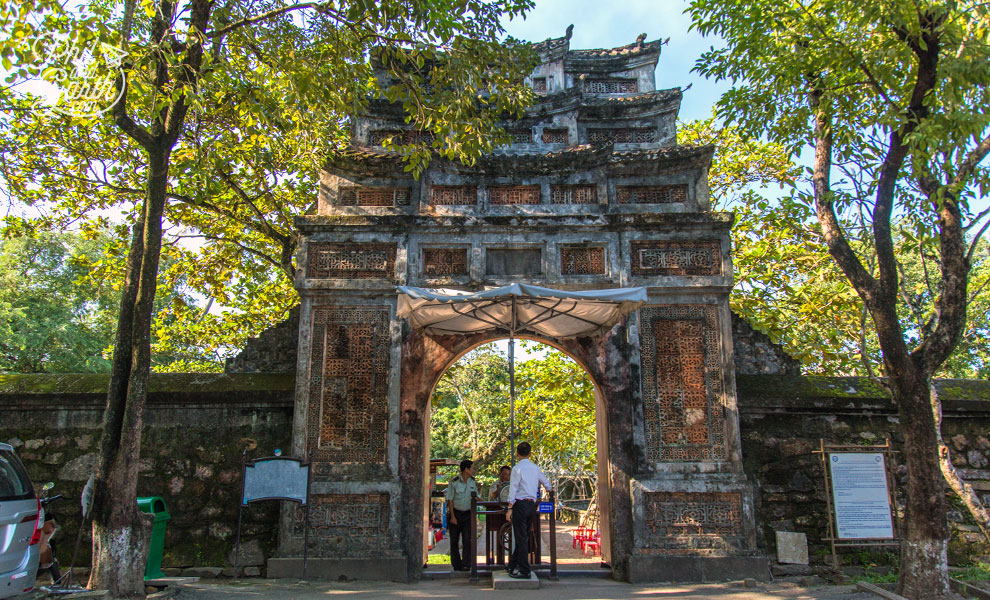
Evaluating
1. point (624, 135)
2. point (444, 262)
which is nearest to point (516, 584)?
point (444, 262)

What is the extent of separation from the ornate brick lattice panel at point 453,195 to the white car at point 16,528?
517 centimetres

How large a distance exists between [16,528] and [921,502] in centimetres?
772

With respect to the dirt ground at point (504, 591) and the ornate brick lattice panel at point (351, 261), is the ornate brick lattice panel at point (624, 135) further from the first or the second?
the dirt ground at point (504, 591)

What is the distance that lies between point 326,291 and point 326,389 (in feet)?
3.94

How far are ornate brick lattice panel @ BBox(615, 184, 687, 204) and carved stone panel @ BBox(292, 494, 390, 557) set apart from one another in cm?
475

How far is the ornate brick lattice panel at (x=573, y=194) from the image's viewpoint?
834 centimetres

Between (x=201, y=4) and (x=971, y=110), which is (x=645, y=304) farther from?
(x=201, y=4)

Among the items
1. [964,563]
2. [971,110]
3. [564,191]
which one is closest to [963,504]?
[964,563]

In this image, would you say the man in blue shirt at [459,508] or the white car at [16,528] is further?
the man in blue shirt at [459,508]

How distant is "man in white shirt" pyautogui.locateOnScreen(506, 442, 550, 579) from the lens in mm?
6840

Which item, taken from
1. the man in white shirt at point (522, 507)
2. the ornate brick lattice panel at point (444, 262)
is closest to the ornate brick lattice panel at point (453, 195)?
the ornate brick lattice panel at point (444, 262)

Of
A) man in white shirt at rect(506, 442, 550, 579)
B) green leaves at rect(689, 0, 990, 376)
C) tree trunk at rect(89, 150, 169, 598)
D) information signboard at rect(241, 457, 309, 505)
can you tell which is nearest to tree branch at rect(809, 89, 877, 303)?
green leaves at rect(689, 0, 990, 376)

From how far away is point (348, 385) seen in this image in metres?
7.70

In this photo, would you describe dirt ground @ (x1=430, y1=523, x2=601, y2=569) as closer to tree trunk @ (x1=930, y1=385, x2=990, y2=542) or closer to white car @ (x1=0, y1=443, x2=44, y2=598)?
tree trunk @ (x1=930, y1=385, x2=990, y2=542)
